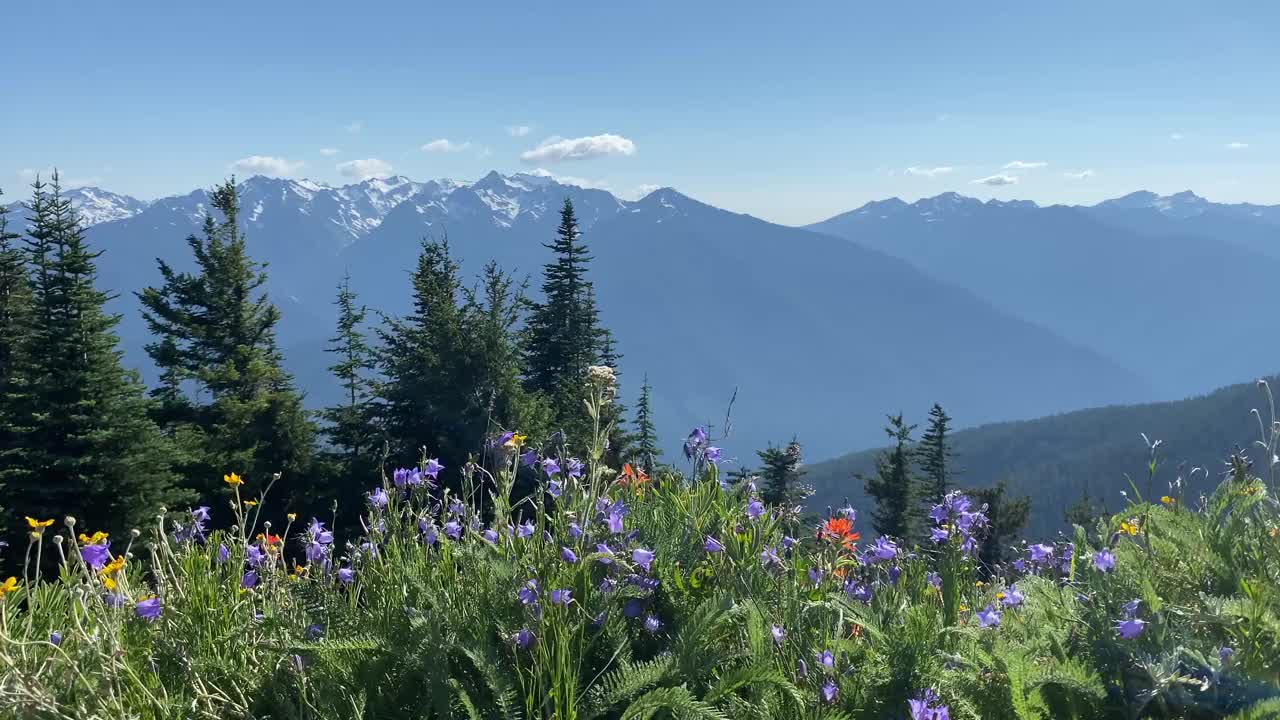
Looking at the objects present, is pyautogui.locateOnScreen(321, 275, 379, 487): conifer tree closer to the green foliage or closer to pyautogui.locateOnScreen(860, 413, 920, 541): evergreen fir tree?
the green foliage

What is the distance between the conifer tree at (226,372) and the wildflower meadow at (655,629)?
Result: 27.2 meters

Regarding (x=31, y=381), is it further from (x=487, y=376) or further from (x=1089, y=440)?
(x=1089, y=440)

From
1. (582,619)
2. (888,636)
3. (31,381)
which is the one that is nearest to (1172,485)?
(888,636)

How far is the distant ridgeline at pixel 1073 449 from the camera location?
147875 millimetres

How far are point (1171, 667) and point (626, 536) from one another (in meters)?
1.42

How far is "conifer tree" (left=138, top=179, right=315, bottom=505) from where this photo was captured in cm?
2811

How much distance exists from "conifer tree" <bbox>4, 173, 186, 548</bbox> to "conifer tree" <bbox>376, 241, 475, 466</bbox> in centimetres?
698

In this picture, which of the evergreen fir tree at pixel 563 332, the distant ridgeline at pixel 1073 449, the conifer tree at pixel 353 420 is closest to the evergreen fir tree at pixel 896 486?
the evergreen fir tree at pixel 563 332

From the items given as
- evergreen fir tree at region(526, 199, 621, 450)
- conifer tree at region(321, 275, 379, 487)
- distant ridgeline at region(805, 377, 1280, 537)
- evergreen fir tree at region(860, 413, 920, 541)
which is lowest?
distant ridgeline at region(805, 377, 1280, 537)

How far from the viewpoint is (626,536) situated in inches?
97.4

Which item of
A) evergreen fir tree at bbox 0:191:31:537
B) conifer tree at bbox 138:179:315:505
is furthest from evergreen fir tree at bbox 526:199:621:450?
evergreen fir tree at bbox 0:191:31:537

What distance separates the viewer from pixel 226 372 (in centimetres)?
2928

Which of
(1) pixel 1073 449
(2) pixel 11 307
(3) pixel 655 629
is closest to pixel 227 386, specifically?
(2) pixel 11 307

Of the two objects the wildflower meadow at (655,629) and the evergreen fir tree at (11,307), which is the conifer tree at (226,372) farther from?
the wildflower meadow at (655,629)
